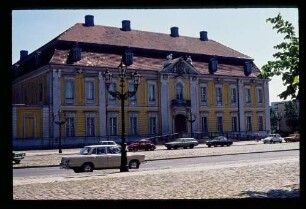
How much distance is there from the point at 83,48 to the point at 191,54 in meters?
15.0

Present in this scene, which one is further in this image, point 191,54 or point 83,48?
point 191,54

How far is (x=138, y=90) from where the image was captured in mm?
46312

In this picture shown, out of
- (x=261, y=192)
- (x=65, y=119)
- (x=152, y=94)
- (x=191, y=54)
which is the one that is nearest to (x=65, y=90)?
(x=65, y=119)

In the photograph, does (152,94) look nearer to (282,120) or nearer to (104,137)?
(104,137)

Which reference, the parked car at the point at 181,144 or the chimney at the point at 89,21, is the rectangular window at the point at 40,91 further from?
the parked car at the point at 181,144

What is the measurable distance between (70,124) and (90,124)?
225 centimetres

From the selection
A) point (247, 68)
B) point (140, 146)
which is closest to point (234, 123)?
point (247, 68)

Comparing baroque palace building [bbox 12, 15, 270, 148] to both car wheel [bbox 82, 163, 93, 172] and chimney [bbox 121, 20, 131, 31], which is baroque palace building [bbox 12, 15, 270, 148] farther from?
car wheel [bbox 82, 163, 93, 172]

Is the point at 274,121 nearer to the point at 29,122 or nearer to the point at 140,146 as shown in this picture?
the point at 140,146

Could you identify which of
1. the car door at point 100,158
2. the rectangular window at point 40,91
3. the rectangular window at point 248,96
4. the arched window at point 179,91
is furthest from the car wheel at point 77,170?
the rectangular window at point 248,96

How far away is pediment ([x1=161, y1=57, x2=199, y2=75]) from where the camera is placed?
47781 mm

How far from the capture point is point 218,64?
53.1 meters
